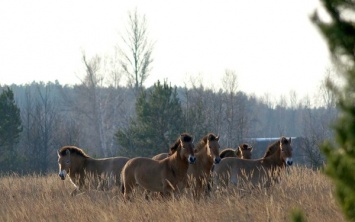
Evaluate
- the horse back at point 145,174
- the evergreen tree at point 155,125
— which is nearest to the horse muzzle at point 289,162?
the horse back at point 145,174

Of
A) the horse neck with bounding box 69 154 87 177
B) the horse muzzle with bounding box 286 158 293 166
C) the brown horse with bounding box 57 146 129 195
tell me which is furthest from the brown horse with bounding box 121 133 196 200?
the horse neck with bounding box 69 154 87 177

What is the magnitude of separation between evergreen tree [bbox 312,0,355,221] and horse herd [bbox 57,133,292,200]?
10691mm

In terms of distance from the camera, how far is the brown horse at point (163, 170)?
16.2 meters

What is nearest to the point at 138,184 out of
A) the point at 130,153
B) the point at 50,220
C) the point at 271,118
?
the point at 50,220

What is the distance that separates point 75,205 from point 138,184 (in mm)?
2729

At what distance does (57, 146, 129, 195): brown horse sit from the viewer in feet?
66.3

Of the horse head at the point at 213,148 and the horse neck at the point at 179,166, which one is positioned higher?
the horse head at the point at 213,148

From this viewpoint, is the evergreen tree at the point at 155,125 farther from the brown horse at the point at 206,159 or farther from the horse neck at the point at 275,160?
the brown horse at the point at 206,159

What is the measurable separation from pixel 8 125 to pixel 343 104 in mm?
40324

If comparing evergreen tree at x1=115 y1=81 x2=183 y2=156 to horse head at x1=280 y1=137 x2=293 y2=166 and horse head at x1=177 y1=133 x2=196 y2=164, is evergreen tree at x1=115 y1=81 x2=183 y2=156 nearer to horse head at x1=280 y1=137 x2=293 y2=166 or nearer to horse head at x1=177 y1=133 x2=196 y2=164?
horse head at x1=280 y1=137 x2=293 y2=166

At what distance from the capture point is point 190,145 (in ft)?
53.0

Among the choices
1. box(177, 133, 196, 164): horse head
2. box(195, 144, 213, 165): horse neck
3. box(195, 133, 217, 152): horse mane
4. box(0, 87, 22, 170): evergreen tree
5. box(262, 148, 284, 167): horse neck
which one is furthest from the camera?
box(0, 87, 22, 170): evergreen tree

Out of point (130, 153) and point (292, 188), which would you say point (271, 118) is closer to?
point (130, 153)

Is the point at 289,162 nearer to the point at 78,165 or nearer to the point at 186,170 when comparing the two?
the point at 186,170
